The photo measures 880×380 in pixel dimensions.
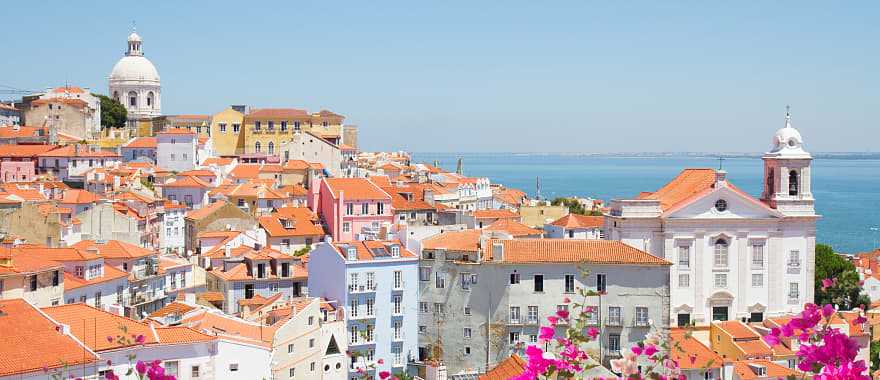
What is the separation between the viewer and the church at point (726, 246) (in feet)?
132

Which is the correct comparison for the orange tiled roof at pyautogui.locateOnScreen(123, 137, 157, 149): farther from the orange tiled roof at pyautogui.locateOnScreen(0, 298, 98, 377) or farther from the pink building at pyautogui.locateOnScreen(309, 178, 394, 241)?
the orange tiled roof at pyautogui.locateOnScreen(0, 298, 98, 377)

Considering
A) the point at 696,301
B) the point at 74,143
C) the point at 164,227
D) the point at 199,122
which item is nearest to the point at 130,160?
the point at 74,143

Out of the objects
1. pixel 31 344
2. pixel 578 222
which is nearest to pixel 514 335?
pixel 31 344

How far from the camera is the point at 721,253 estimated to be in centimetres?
4056

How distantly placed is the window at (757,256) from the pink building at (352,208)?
16.2 metres

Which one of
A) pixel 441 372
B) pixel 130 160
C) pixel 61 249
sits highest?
pixel 130 160

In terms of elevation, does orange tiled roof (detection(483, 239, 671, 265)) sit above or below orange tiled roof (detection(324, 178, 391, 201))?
below

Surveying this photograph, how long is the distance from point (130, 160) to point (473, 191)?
22539 mm

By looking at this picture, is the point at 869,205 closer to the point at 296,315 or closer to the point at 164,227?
the point at 164,227

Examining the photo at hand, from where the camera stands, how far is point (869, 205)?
150m

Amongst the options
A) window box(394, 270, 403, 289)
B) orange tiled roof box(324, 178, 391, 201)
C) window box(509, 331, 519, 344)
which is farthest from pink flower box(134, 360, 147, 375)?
orange tiled roof box(324, 178, 391, 201)

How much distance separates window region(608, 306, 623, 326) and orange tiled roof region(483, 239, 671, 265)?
1535 mm

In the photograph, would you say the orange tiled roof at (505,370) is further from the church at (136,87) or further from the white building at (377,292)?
the church at (136,87)

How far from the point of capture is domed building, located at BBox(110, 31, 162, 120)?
84.9m
